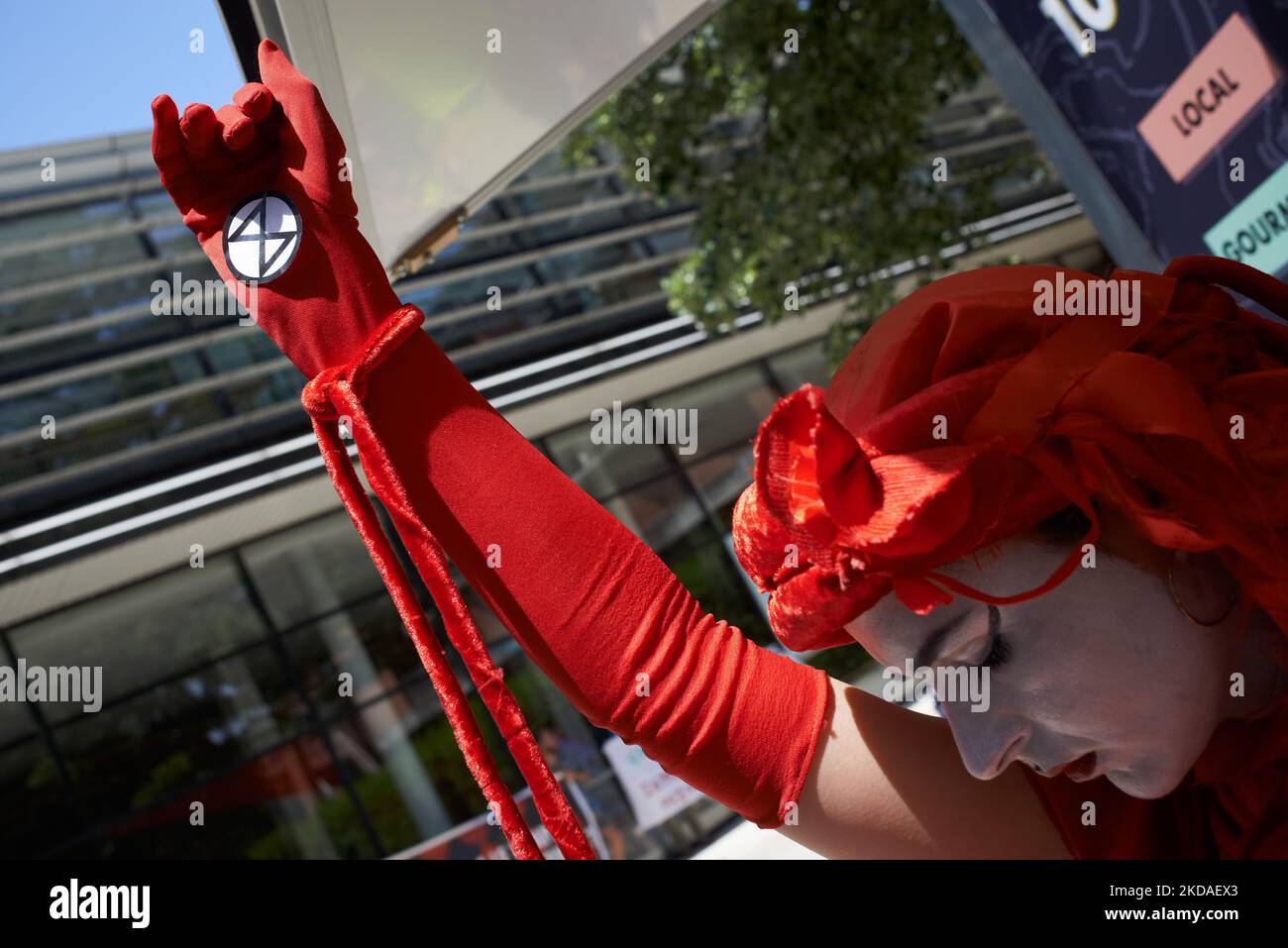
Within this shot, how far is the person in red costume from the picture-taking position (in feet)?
2.89

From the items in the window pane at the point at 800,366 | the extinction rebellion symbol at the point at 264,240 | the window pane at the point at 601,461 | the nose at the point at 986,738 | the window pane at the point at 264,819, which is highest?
the window pane at the point at 800,366

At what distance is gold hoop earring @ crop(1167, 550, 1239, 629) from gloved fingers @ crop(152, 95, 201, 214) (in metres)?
1.02

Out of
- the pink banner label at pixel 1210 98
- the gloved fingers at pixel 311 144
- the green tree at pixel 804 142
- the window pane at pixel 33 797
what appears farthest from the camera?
the window pane at pixel 33 797

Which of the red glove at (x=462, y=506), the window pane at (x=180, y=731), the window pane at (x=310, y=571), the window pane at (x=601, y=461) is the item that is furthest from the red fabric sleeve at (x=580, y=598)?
the window pane at (x=601, y=461)

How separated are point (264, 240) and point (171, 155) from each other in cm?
12

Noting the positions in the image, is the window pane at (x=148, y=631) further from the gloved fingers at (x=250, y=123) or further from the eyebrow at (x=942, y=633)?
the eyebrow at (x=942, y=633)

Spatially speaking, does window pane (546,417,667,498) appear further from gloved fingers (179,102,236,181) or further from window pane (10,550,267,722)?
gloved fingers (179,102,236,181)

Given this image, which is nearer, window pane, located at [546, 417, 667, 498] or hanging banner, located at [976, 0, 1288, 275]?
hanging banner, located at [976, 0, 1288, 275]

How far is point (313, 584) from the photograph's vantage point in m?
8.45

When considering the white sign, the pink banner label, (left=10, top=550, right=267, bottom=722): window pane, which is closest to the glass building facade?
(left=10, top=550, right=267, bottom=722): window pane

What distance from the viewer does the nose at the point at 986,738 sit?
1.03 metres

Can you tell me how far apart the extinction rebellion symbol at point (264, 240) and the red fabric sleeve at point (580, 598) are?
146 millimetres

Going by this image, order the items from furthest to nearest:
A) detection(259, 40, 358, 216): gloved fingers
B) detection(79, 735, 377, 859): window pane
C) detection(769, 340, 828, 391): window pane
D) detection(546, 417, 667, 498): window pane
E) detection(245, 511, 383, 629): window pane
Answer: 1. detection(769, 340, 828, 391): window pane
2. detection(546, 417, 667, 498): window pane
3. detection(245, 511, 383, 629): window pane
4. detection(79, 735, 377, 859): window pane
5. detection(259, 40, 358, 216): gloved fingers
